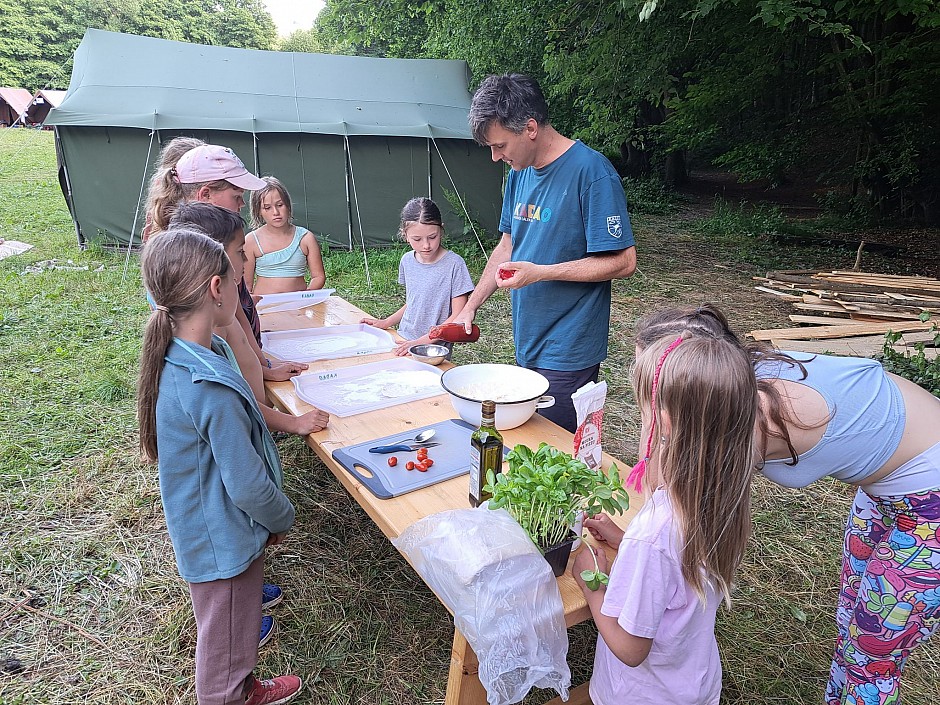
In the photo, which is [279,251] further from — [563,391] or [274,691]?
[274,691]

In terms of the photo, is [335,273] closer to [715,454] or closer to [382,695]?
[382,695]

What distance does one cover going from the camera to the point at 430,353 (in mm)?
2541

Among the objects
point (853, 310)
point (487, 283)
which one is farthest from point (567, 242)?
point (853, 310)

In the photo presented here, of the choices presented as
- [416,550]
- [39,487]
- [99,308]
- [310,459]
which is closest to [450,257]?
[310,459]

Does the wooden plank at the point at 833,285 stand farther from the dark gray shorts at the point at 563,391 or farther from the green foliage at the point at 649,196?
the green foliage at the point at 649,196

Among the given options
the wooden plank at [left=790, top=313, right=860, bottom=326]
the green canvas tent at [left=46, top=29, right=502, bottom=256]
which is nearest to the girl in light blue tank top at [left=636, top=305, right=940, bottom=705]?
the wooden plank at [left=790, top=313, right=860, bottom=326]

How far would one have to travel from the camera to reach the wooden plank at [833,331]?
559cm

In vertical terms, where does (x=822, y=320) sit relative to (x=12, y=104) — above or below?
below

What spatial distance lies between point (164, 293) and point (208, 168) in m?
1.13

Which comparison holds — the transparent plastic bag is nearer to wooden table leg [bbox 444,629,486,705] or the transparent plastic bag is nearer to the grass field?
wooden table leg [bbox 444,629,486,705]

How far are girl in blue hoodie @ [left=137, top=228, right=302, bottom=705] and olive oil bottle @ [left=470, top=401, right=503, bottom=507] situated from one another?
57 centimetres

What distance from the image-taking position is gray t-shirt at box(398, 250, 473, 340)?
125 inches

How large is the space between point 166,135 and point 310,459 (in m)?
6.38

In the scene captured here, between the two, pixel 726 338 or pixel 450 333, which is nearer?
pixel 726 338
